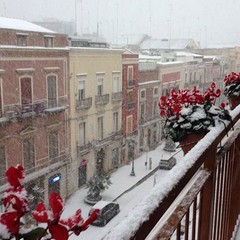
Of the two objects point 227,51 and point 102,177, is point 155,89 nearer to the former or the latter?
point 102,177

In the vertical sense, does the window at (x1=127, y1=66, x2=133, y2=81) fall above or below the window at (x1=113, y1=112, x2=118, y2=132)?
above

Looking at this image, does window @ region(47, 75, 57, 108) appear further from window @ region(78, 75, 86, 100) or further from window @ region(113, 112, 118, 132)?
window @ region(113, 112, 118, 132)

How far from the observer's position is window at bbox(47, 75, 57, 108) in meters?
5.98

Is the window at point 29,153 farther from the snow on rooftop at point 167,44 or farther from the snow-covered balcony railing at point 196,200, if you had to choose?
the snow on rooftop at point 167,44

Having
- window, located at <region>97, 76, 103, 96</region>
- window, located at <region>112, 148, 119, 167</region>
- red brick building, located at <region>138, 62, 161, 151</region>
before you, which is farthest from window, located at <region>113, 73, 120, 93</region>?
window, located at <region>112, 148, 119, 167</region>

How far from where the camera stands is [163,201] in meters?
0.35

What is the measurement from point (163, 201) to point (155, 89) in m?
9.06

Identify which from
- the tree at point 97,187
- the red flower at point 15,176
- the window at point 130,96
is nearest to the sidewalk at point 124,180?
the tree at point 97,187

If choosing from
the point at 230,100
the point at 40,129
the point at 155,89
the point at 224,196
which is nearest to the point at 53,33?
the point at 40,129

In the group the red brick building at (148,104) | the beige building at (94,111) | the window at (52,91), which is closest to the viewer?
the window at (52,91)

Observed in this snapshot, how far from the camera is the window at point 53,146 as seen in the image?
6.32 meters

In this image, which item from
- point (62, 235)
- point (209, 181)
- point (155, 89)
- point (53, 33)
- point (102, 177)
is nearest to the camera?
point (62, 235)

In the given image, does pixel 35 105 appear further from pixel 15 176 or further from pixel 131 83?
pixel 15 176

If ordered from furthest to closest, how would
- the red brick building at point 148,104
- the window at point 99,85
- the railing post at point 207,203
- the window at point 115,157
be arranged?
the red brick building at point 148,104, the window at point 115,157, the window at point 99,85, the railing post at point 207,203
